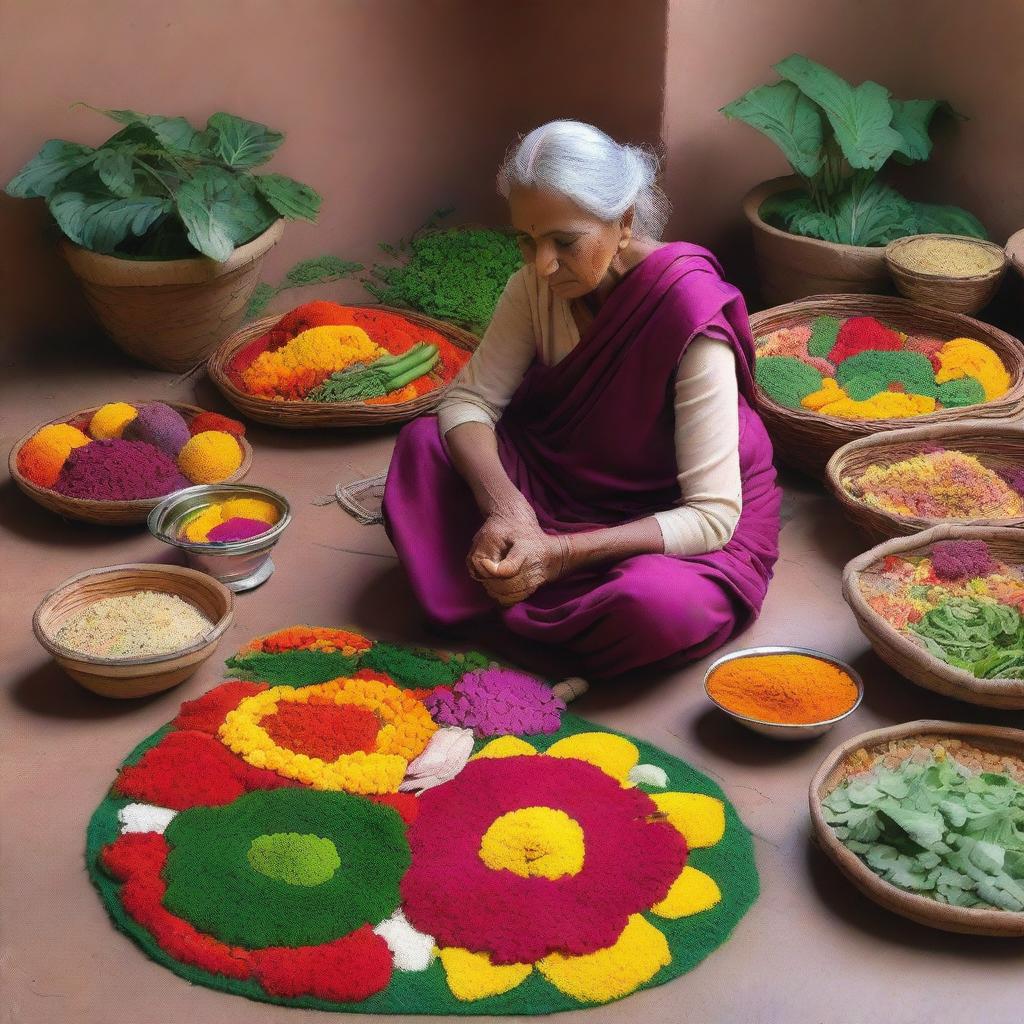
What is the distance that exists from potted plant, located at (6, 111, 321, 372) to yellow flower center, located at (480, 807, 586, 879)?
2371 mm

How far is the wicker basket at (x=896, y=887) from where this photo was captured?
224 centimetres

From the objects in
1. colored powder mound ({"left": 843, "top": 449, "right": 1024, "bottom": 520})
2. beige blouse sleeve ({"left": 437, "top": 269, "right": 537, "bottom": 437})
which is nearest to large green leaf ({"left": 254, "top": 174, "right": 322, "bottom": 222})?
beige blouse sleeve ({"left": 437, "top": 269, "right": 537, "bottom": 437})

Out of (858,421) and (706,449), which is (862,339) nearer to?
(858,421)

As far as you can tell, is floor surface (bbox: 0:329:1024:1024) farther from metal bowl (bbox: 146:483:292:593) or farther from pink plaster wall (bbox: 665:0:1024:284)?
pink plaster wall (bbox: 665:0:1024:284)

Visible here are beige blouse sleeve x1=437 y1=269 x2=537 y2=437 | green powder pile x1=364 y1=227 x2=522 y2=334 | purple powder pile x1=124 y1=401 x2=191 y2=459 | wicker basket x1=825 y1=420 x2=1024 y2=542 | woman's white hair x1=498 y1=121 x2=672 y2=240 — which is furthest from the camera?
green powder pile x1=364 y1=227 x2=522 y2=334

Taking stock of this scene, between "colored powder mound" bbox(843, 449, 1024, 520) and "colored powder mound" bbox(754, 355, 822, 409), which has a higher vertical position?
"colored powder mound" bbox(754, 355, 822, 409)

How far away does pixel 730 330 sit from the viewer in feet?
9.81

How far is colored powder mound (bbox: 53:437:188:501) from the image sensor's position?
12.0ft

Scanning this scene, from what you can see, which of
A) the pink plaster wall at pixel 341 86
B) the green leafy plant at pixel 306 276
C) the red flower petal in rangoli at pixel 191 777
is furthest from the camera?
the green leafy plant at pixel 306 276

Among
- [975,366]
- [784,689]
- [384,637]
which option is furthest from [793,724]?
[975,366]

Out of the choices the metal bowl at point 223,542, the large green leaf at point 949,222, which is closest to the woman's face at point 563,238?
the metal bowl at point 223,542

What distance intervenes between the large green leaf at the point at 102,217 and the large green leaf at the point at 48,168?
2.3 inches

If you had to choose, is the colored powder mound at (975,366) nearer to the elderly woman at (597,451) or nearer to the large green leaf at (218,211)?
the elderly woman at (597,451)

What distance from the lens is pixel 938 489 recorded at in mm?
3512
